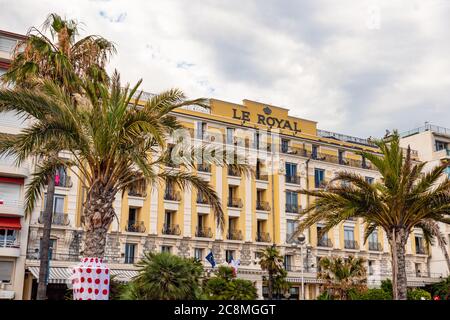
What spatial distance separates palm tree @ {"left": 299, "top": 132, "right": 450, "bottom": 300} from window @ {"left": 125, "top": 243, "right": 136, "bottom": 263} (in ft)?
68.8

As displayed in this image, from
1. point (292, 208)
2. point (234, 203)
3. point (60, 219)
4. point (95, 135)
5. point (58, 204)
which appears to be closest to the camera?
point (95, 135)

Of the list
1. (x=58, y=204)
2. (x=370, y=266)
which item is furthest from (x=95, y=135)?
(x=370, y=266)

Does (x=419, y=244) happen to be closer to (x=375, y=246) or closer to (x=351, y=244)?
(x=375, y=246)

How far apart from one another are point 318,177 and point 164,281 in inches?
1338

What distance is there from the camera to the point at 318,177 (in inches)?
1949

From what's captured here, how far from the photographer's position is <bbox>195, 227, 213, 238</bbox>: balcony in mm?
41869

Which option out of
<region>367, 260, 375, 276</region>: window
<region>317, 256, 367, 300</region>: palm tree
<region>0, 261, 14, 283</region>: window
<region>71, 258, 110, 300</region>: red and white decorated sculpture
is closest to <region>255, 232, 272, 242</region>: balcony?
<region>317, 256, 367, 300</region>: palm tree

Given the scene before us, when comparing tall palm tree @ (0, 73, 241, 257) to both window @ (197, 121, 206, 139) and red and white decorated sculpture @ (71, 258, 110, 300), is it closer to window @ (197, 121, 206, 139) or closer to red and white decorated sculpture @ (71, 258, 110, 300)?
red and white decorated sculpture @ (71, 258, 110, 300)

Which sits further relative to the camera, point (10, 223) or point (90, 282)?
point (10, 223)

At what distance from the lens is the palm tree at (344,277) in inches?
1516

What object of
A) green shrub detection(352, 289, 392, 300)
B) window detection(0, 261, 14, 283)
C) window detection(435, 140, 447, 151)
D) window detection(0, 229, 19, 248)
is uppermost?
window detection(435, 140, 447, 151)

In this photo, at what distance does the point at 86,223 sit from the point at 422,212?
11.6m

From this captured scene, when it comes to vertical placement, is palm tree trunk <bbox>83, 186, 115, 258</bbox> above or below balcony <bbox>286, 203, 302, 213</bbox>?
below
